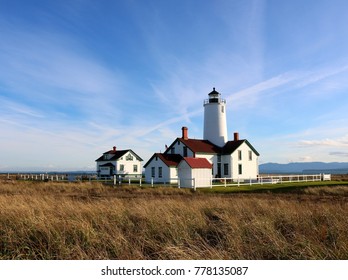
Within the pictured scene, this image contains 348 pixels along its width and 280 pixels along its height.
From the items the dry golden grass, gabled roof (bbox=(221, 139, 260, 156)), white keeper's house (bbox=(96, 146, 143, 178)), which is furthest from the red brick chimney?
the dry golden grass

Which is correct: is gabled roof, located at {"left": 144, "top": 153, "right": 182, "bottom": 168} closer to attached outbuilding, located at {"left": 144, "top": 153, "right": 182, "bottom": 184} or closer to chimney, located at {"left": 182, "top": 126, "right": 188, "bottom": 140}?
attached outbuilding, located at {"left": 144, "top": 153, "right": 182, "bottom": 184}

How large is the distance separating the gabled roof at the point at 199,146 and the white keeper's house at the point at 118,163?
1449 centimetres

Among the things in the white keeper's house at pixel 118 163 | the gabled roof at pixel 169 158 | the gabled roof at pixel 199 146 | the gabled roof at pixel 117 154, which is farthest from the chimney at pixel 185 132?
the gabled roof at pixel 117 154

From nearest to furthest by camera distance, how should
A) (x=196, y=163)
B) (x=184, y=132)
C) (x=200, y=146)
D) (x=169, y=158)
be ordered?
(x=196, y=163) → (x=169, y=158) → (x=200, y=146) → (x=184, y=132)

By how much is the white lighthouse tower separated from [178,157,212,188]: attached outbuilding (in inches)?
370

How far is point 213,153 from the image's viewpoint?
38.8 metres

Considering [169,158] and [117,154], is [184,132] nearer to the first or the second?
[169,158]

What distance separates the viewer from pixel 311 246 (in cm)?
537

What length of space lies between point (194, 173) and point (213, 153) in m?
8.76

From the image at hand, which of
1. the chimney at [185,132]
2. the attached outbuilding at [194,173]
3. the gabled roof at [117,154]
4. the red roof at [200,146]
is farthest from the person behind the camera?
the gabled roof at [117,154]

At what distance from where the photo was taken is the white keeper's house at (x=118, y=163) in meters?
52.3

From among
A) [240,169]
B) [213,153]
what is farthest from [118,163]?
[240,169]

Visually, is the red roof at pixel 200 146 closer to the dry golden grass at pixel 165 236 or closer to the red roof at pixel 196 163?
the red roof at pixel 196 163
